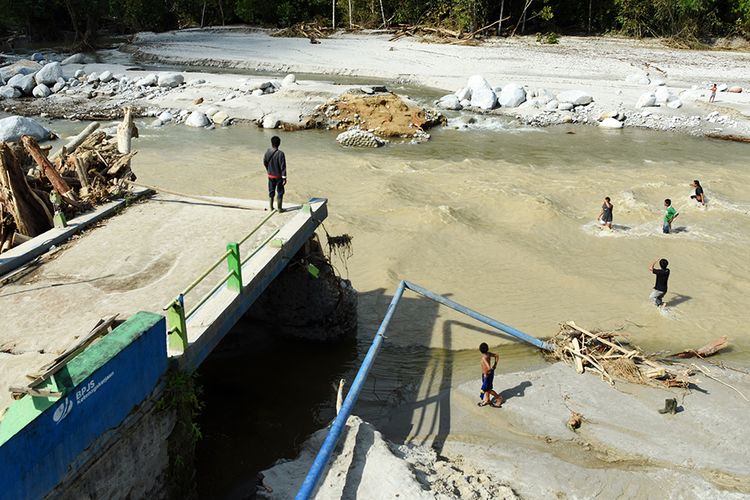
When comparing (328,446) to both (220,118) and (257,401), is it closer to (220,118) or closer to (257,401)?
(257,401)

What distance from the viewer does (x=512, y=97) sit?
30953mm

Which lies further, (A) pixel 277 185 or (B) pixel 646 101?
(B) pixel 646 101

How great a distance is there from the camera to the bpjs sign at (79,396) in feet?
17.9

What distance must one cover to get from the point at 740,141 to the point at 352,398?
79.1 ft

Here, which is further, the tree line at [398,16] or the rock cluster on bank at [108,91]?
the tree line at [398,16]

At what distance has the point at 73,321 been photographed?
789 centimetres

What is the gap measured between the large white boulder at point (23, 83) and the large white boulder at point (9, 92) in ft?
0.93

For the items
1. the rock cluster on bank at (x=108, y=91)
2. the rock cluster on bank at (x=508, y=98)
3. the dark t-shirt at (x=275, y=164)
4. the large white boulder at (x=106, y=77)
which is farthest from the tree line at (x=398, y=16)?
the dark t-shirt at (x=275, y=164)

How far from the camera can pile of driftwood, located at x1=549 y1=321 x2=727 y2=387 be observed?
10414 millimetres

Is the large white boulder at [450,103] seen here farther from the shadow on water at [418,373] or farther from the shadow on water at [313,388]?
the shadow on water at [313,388]

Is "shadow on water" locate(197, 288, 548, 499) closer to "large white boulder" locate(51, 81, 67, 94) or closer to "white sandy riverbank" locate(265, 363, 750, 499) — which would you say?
"white sandy riverbank" locate(265, 363, 750, 499)

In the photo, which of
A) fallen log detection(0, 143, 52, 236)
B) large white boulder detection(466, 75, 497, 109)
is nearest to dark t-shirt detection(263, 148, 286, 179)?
fallen log detection(0, 143, 52, 236)

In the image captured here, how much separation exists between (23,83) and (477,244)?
105 ft

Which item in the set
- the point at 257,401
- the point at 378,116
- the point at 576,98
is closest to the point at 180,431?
the point at 257,401
